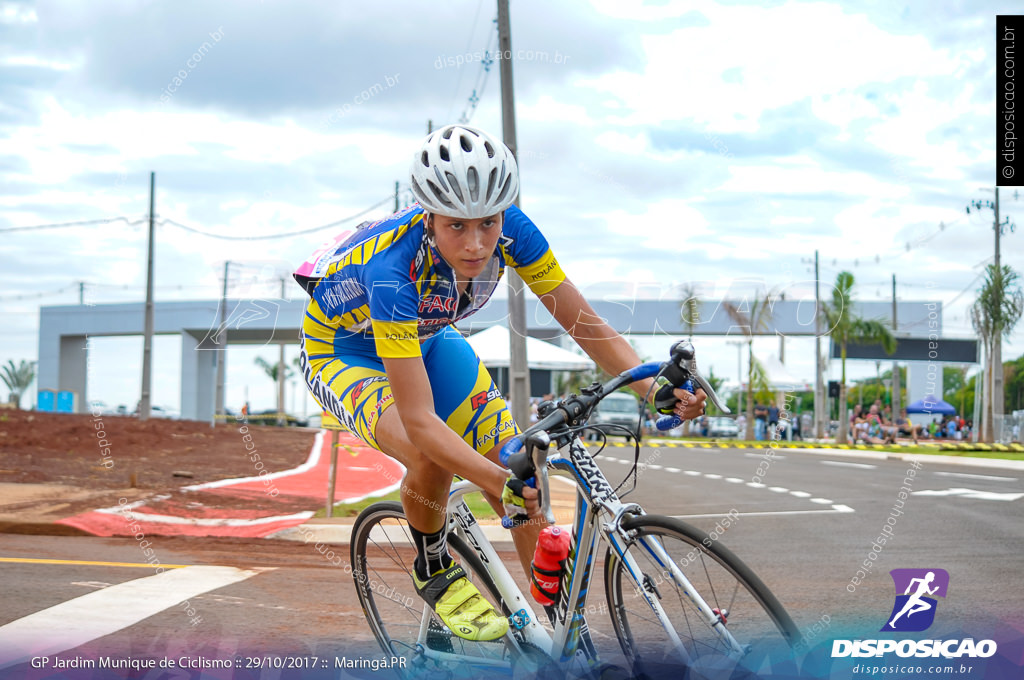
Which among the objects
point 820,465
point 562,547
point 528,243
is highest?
point 528,243

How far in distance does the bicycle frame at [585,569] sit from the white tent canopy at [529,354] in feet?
48.3

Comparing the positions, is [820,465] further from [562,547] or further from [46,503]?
[562,547]

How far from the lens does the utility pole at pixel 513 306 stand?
477 inches

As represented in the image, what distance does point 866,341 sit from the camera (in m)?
31.9

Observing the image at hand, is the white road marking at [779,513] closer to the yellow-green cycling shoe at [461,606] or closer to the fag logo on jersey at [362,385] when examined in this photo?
the yellow-green cycling shoe at [461,606]

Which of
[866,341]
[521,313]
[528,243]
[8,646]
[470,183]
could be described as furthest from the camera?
[866,341]

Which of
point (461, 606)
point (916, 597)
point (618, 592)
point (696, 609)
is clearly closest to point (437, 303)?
point (461, 606)

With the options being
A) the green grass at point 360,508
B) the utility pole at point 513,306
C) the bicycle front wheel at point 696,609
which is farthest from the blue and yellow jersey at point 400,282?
the utility pole at point 513,306

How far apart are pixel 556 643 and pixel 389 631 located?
1152 millimetres

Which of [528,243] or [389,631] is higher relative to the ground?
[528,243]

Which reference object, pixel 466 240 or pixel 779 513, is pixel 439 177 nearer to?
pixel 466 240

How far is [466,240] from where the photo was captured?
3082 millimetres

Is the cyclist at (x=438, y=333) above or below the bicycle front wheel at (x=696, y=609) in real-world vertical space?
above

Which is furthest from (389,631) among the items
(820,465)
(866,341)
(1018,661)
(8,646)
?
(866,341)
